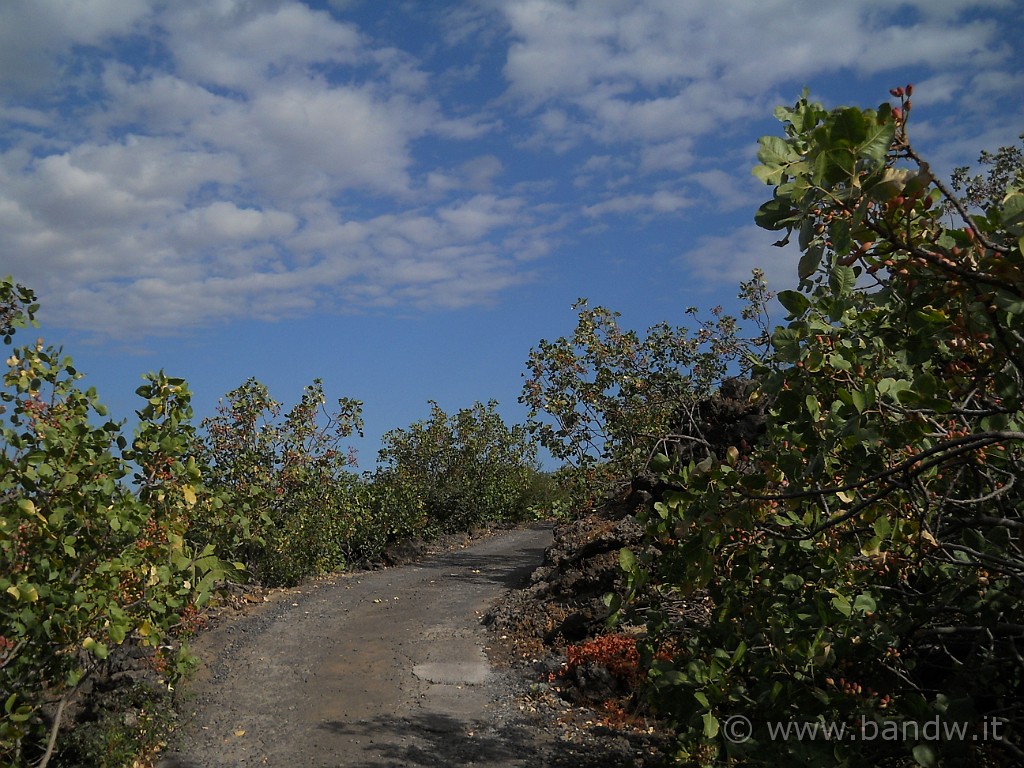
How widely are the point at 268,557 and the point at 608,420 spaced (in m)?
6.60

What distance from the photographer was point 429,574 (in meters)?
16.2

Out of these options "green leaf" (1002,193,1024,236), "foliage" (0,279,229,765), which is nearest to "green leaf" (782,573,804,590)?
"green leaf" (1002,193,1024,236)

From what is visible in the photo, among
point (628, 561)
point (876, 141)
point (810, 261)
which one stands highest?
point (876, 141)

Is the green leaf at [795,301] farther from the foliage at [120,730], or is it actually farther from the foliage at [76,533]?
the foliage at [120,730]

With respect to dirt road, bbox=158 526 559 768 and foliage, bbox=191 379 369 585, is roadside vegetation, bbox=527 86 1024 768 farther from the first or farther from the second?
foliage, bbox=191 379 369 585

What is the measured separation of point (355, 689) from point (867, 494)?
642 centimetres

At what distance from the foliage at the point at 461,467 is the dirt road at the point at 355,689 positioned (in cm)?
845

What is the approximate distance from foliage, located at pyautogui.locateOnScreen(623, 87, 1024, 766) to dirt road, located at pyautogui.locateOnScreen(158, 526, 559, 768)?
3514mm

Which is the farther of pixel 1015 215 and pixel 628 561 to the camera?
pixel 628 561

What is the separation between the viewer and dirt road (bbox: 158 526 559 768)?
24.2 feet

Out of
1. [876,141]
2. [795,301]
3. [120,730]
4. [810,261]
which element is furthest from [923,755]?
[120,730]

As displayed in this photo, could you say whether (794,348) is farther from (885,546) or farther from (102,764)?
(102,764)

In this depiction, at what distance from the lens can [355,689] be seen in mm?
9016

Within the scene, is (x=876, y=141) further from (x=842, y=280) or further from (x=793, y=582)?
(x=793, y=582)
